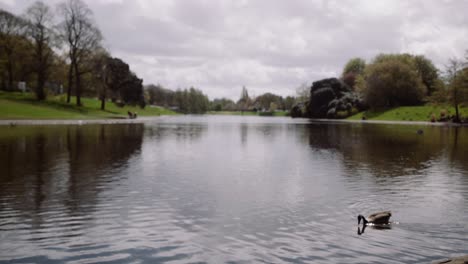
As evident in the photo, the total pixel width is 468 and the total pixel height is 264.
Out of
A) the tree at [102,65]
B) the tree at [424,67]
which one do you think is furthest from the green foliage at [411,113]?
the tree at [102,65]

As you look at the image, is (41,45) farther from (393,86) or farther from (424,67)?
(424,67)

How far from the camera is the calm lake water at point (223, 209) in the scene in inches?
366

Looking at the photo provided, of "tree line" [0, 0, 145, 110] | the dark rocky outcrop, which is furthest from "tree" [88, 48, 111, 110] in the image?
the dark rocky outcrop

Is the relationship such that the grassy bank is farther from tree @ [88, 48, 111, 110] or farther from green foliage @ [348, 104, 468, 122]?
green foliage @ [348, 104, 468, 122]

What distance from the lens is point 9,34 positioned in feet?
274

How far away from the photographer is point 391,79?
128m

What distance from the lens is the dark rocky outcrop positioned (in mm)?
142250

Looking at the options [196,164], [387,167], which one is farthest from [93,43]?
[387,167]

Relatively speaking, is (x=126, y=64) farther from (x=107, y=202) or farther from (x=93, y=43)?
(x=107, y=202)

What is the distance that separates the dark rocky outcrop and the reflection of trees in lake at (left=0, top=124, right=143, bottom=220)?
120m

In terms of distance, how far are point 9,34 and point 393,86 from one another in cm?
11034

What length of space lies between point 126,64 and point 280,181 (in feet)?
404

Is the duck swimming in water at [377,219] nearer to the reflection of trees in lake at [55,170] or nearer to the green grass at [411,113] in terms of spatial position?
the reflection of trees in lake at [55,170]

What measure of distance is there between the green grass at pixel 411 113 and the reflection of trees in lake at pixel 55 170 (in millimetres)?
94336
